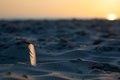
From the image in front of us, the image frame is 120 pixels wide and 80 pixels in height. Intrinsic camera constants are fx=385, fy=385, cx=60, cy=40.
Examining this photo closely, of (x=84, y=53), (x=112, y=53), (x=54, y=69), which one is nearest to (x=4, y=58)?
(x=54, y=69)

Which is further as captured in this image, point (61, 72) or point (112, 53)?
point (112, 53)

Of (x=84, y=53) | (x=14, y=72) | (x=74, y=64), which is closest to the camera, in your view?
(x=14, y=72)

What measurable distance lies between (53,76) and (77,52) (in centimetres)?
218

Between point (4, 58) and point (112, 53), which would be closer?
point (4, 58)

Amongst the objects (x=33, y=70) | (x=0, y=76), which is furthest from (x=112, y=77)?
(x=0, y=76)

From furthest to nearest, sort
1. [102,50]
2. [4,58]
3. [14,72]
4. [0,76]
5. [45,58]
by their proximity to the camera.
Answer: [102,50], [45,58], [4,58], [14,72], [0,76]

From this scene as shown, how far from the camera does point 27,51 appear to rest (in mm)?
5852

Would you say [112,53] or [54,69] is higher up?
[112,53]

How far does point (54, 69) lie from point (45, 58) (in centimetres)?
109

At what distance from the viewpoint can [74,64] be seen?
529 cm

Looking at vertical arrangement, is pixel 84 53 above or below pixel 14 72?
above

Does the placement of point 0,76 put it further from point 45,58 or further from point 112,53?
point 112,53

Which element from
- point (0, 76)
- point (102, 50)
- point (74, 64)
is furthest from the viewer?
point (102, 50)

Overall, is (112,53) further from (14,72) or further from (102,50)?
(14,72)
